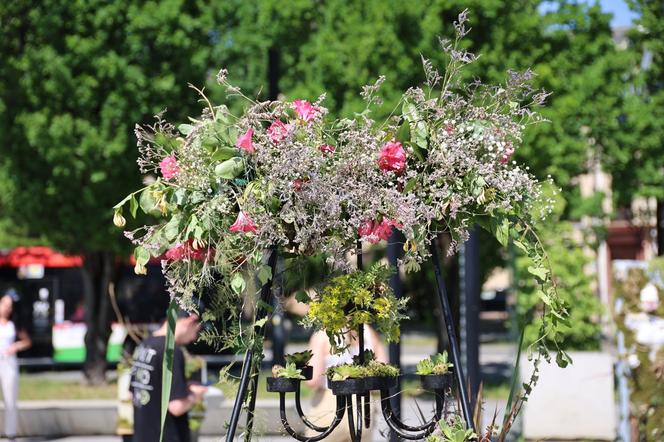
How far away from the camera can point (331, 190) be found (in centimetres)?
319

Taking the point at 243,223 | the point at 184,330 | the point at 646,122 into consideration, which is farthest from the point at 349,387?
the point at 646,122

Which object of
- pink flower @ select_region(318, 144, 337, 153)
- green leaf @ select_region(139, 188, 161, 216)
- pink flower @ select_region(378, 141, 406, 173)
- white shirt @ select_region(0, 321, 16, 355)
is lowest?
white shirt @ select_region(0, 321, 16, 355)

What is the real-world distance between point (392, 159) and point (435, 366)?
0.71 metres

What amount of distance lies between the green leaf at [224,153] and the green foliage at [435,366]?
0.92 metres

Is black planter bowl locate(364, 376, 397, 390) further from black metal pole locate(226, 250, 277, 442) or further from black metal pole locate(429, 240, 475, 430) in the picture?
black metal pole locate(226, 250, 277, 442)

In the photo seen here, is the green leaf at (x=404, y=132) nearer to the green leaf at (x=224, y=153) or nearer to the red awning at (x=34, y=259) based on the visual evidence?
the green leaf at (x=224, y=153)

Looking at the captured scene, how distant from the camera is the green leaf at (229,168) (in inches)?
126

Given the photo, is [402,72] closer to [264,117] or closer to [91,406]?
[91,406]

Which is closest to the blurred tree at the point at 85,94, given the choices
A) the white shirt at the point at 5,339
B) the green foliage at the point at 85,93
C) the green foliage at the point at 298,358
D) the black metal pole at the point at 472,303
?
the green foliage at the point at 85,93

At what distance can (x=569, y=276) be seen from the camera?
17.2 metres

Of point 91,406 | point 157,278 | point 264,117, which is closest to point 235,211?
point 264,117

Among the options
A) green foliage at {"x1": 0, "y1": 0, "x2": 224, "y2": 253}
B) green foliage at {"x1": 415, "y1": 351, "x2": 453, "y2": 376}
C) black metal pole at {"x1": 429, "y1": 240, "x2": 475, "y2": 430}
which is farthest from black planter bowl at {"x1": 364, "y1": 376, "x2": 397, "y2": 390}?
green foliage at {"x1": 0, "y1": 0, "x2": 224, "y2": 253}

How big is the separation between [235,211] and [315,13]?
1757cm

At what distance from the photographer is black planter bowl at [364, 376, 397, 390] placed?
335cm
